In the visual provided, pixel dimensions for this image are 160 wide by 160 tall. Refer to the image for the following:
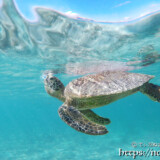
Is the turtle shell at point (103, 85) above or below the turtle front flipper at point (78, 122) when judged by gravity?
above

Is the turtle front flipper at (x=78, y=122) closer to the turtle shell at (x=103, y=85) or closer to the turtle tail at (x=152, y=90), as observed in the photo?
the turtle shell at (x=103, y=85)

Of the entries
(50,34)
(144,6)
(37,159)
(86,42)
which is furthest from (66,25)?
(37,159)

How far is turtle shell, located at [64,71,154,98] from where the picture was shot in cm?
481

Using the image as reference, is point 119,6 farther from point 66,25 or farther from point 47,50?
point 47,50

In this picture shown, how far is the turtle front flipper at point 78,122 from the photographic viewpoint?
4734 mm

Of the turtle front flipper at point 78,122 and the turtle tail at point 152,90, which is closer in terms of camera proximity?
the turtle front flipper at point 78,122

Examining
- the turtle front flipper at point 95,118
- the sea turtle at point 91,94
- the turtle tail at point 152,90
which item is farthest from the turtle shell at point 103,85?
the turtle front flipper at point 95,118

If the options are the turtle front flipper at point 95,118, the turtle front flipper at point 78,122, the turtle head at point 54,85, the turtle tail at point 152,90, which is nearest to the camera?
the turtle front flipper at point 78,122

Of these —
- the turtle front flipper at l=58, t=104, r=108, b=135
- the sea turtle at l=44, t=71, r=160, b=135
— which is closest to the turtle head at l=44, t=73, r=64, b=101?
the sea turtle at l=44, t=71, r=160, b=135

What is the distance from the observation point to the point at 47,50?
11.1 m

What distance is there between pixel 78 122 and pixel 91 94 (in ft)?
3.47

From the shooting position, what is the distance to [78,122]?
5.04 metres

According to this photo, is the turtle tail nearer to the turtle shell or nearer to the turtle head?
the turtle shell

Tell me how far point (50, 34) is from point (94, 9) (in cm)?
310
